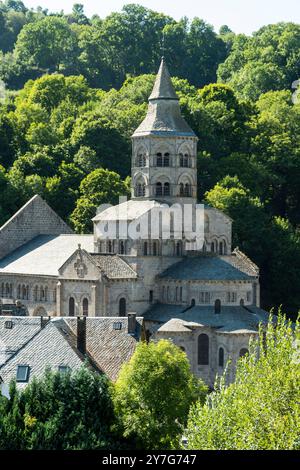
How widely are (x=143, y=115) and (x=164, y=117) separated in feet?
118

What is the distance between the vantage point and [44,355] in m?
71.4

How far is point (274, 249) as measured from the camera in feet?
375

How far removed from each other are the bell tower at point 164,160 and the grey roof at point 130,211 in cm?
127

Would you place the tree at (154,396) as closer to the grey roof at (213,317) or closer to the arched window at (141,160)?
the grey roof at (213,317)

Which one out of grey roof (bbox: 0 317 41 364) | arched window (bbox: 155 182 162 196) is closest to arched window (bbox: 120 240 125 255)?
arched window (bbox: 155 182 162 196)

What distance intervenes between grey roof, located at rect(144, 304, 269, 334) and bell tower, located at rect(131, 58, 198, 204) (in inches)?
350

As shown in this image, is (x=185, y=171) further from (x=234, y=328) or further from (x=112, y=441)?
(x=112, y=441)

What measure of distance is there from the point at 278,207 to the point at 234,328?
42807 millimetres

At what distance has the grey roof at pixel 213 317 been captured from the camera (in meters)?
90.2

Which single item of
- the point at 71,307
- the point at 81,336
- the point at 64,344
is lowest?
the point at 64,344

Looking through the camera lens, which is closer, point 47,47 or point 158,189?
point 158,189

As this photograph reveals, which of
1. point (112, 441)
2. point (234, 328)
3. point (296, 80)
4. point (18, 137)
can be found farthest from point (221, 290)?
point (296, 80)

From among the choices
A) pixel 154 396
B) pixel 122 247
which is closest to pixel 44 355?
pixel 154 396

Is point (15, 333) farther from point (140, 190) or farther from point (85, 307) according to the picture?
point (140, 190)
